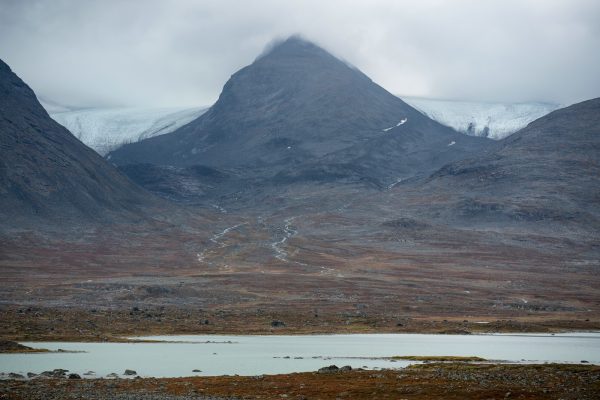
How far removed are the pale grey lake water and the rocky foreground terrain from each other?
6307 mm

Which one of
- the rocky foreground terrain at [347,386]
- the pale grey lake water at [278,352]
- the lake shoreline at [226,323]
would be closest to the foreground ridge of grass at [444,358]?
the pale grey lake water at [278,352]

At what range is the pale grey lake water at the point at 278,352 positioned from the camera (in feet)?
192

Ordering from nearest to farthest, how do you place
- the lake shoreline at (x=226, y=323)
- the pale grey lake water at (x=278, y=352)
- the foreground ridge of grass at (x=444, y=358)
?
the pale grey lake water at (x=278, y=352), the foreground ridge of grass at (x=444, y=358), the lake shoreline at (x=226, y=323)

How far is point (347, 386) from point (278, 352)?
89.2 feet

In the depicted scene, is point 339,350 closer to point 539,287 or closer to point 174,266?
point 539,287

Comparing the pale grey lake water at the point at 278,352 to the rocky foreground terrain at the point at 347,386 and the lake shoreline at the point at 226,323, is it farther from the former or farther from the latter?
the rocky foreground terrain at the point at 347,386

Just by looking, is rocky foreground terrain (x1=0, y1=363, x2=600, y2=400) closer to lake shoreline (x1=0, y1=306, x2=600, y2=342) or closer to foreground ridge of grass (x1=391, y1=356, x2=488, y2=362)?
foreground ridge of grass (x1=391, y1=356, x2=488, y2=362)

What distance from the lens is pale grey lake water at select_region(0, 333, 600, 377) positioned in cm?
5862

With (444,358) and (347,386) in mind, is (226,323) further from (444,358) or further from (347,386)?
(347,386)

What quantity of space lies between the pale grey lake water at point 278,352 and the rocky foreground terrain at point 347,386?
6.31m

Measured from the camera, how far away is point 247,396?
4319cm

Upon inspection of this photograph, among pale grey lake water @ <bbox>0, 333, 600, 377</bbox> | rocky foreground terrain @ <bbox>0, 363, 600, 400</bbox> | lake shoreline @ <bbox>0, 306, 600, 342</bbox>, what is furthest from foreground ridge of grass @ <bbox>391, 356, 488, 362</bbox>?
lake shoreline @ <bbox>0, 306, 600, 342</bbox>

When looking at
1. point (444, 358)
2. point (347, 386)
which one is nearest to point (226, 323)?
point (444, 358)

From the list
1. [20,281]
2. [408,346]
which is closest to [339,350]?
[408,346]
